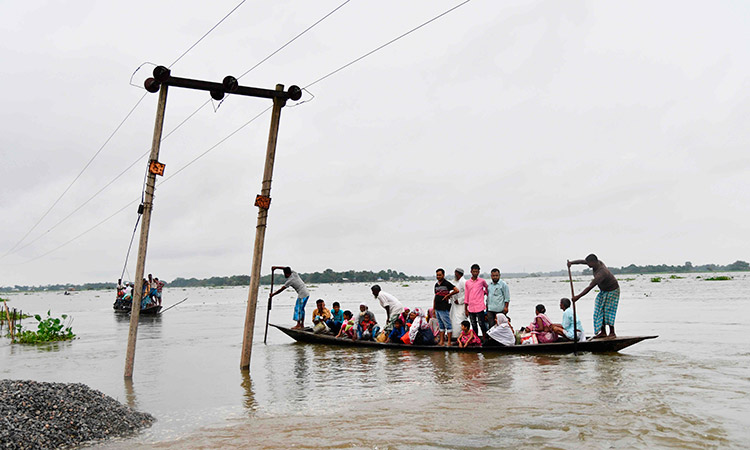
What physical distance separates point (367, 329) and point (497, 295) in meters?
3.98

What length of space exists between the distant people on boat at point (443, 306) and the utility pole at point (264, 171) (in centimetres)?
457

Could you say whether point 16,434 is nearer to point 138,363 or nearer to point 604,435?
point 604,435

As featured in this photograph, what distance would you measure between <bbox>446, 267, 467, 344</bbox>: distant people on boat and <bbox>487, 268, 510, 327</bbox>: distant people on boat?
0.65 m

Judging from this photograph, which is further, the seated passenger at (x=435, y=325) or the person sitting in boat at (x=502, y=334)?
the seated passenger at (x=435, y=325)

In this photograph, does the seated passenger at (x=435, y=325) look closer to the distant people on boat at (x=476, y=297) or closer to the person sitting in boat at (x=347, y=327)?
the distant people on boat at (x=476, y=297)

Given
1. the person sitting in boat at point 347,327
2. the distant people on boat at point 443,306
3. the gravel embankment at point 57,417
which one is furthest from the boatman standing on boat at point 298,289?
the gravel embankment at point 57,417

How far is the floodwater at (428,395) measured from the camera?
626cm

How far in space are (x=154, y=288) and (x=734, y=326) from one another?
30408 millimetres

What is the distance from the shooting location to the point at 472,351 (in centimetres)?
1270

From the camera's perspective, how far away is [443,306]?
520 inches

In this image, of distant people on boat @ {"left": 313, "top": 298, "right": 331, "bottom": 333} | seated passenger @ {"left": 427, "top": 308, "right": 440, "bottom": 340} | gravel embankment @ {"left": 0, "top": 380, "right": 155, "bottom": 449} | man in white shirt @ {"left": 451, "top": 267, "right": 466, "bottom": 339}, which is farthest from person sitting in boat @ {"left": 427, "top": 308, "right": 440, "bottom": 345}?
gravel embankment @ {"left": 0, "top": 380, "right": 155, "bottom": 449}

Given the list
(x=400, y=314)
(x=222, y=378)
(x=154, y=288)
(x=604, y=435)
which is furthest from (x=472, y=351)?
(x=154, y=288)

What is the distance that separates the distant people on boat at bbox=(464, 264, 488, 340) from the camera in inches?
514

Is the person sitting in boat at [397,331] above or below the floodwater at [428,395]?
above
